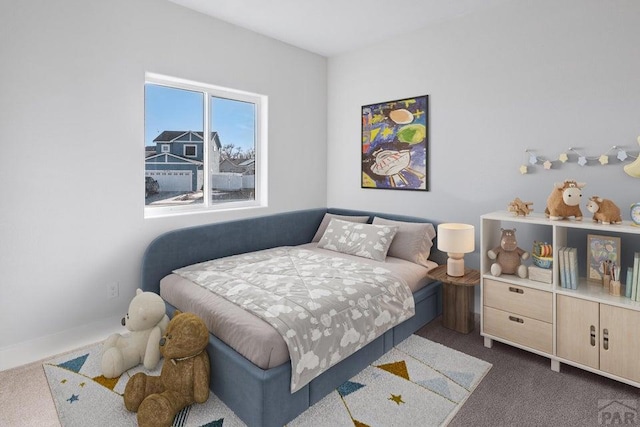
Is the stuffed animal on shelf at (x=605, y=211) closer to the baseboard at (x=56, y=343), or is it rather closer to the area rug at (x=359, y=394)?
the area rug at (x=359, y=394)

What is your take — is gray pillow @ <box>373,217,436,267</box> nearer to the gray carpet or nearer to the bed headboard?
the bed headboard

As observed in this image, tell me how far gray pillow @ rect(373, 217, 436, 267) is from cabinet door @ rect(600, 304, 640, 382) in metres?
1.22

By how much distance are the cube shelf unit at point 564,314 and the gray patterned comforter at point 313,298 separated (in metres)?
0.60

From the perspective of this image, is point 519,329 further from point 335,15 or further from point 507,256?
point 335,15

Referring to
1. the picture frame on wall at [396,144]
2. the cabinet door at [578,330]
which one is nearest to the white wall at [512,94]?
the picture frame on wall at [396,144]

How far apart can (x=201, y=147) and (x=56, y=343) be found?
6.09 feet

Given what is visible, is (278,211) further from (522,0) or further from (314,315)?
(522,0)

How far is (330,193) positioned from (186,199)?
168 centimetres

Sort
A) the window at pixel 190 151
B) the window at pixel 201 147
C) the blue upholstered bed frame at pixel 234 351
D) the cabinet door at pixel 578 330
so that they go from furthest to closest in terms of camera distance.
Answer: the window at pixel 190 151 → the window at pixel 201 147 → the cabinet door at pixel 578 330 → the blue upholstered bed frame at pixel 234 351

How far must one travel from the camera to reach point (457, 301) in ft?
8.74

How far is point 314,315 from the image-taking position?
1847 mm

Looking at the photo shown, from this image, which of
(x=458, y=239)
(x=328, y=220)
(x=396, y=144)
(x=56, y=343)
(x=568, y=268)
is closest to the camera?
(x=568, y=268)

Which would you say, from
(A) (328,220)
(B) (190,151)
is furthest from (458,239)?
(B) (190,151)

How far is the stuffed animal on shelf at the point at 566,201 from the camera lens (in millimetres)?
2121
